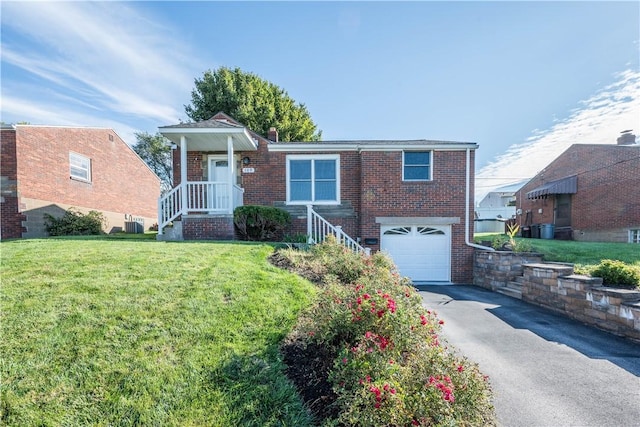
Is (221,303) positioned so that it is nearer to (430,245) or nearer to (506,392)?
(506,392)

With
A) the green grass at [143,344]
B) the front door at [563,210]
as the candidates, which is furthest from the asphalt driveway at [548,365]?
the front door at [563,210]

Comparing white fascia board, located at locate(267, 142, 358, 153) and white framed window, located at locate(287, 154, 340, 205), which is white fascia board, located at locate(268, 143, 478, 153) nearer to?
white fascia board, located at locate(267, 142, 358, 153)

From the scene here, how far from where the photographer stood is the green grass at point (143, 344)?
7.22 feet

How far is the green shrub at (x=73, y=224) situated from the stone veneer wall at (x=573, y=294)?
16006 mm

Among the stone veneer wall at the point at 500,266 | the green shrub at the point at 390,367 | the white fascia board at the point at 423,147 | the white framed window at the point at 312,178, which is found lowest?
the stone veneer wall at the point at 500,266

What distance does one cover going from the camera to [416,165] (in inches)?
401

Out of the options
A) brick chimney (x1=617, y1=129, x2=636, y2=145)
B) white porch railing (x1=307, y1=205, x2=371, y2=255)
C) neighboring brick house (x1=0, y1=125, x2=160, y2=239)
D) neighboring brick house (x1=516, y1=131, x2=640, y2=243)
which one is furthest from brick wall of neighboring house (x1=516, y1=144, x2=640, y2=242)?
neighboring brick house (x1=0, y1=125, x2=160, y2=239)

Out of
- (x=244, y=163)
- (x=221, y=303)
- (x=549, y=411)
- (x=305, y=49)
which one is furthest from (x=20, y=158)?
(x=549, y=411)

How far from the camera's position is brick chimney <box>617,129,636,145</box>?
55.9 feet

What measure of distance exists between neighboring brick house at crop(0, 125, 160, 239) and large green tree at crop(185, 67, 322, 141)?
7.18 meters

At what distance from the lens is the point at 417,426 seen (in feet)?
6.11

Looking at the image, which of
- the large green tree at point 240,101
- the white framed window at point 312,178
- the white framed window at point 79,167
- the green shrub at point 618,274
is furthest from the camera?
the large green tree at point 240,101

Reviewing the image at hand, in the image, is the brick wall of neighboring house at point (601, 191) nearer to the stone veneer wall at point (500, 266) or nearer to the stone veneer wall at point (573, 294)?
the stone veneer wall at point (500, 266)

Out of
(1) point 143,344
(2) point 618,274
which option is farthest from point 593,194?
(1) point 143,344
